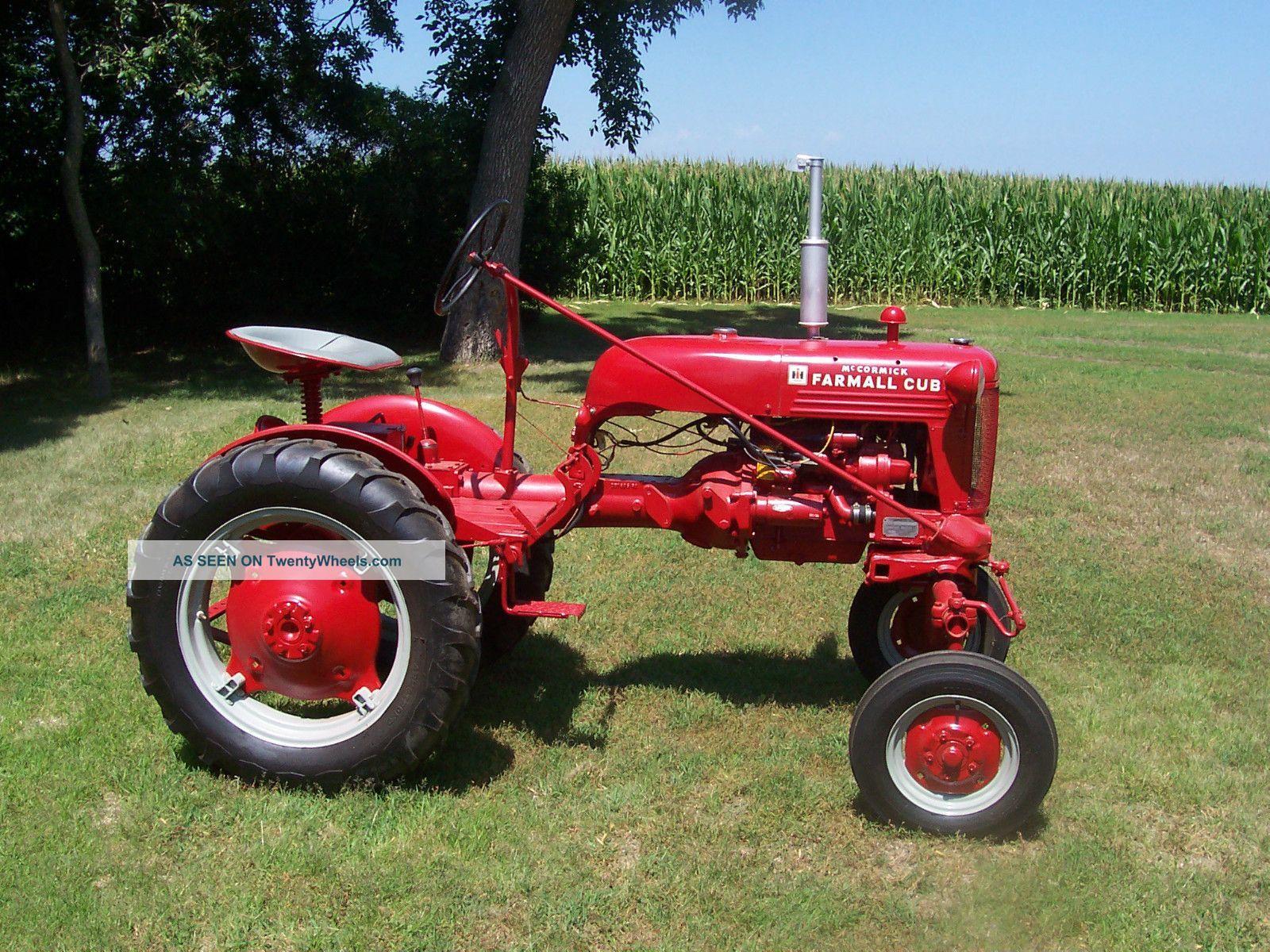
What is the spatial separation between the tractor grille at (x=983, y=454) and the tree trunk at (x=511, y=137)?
27.8ft

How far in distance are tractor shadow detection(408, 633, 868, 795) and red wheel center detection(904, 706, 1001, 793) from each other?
933mm

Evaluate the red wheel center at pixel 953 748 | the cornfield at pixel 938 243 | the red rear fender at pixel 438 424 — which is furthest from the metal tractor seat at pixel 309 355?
the cornfield at pixel 938 243

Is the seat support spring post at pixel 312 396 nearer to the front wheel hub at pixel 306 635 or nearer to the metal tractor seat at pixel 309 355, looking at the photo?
the metal tractor seat at pixel 309 355

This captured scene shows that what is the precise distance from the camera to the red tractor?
3398 millimetres

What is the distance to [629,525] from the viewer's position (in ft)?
13.1

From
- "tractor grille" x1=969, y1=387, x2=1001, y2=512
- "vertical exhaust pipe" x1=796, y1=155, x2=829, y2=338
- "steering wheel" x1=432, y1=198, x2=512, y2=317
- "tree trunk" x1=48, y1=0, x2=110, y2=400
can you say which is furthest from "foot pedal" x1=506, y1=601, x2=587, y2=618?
"tree trunk" x1=48, y1=0, x2=110, y2=400

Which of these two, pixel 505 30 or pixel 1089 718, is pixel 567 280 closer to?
pixel 505 30

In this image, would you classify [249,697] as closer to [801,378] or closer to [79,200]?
[801,378]

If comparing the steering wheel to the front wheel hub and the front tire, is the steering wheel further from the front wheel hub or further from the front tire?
the front tire

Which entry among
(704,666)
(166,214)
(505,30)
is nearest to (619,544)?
(704,666)

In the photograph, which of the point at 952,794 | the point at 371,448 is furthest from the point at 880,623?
the point at 371,448

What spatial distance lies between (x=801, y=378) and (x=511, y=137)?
8.91m

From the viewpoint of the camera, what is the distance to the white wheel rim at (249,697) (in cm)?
347

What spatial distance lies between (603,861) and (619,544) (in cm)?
303
